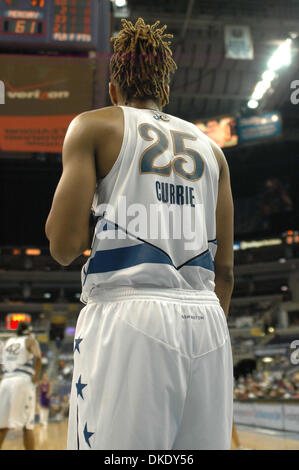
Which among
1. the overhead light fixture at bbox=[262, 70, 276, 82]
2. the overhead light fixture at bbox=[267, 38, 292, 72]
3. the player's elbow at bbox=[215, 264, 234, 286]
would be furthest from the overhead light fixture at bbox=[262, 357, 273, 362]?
the player's elbow at bbox=[215, 264, 234, 286]

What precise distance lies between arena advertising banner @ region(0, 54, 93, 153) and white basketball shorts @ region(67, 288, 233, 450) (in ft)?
14.1

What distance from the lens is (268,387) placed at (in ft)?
39.2

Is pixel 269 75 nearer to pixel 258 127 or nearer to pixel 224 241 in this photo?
pixel 258 127

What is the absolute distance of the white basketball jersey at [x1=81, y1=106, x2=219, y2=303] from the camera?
1.25 m

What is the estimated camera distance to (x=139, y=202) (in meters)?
1.29

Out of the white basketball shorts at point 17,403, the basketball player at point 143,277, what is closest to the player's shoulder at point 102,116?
the basketball player at point 143,277

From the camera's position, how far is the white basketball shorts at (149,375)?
1105mm

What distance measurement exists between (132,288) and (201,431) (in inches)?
15.9

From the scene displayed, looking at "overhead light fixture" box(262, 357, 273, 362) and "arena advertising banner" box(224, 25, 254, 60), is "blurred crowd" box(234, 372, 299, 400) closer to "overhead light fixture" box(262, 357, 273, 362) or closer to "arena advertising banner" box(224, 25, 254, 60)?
"overhead light fixture" box(262, 357, 273, 362)

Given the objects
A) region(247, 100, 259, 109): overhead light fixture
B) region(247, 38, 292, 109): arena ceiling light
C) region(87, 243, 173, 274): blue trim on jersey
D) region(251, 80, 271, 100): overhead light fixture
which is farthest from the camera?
region(247, 100, 259, 109): overhead light fixture

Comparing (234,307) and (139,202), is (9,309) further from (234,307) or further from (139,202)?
(139,202)

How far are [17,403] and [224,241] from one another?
4.35 metres

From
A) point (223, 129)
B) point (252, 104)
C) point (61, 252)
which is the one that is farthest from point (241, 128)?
point (61, 252)

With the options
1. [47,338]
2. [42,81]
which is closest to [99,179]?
[42,81]
